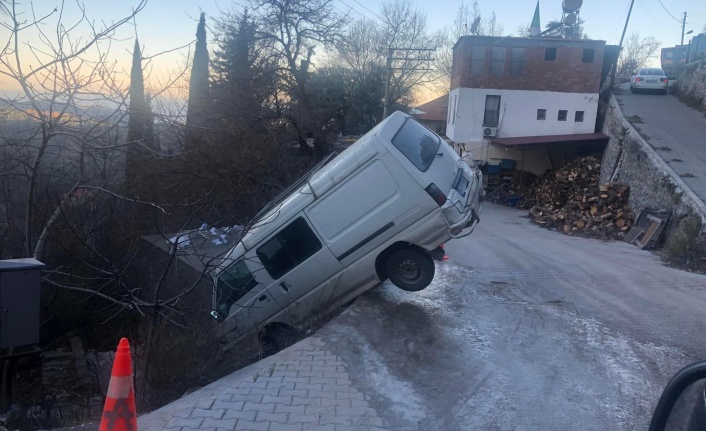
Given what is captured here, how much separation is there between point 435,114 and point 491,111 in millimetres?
26218

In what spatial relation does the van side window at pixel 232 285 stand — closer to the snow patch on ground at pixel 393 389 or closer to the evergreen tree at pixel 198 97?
the evergreen tree at pixel 198 97

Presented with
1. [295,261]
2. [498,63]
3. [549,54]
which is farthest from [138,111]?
[549,54]

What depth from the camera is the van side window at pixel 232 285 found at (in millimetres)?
8141

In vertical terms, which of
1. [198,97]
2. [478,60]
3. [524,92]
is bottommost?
[198,97]

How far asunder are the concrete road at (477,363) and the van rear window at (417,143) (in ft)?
6.16

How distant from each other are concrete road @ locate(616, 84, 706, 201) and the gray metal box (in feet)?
44.4

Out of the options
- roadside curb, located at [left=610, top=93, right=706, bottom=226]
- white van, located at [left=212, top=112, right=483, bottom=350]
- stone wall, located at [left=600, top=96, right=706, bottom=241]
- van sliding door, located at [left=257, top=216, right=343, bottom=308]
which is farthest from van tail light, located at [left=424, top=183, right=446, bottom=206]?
roadside curb, located at [left=610, top=93, right=706, bottom=226]

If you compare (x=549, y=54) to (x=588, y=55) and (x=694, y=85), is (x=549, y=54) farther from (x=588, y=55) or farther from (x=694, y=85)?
(x=694, y=85)

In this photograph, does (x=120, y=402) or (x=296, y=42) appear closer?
(x=120, y=402)

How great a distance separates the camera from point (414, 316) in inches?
278

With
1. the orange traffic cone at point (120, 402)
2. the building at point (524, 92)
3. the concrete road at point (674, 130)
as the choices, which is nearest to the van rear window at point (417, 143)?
the orange traffic cone at point (120, 402)

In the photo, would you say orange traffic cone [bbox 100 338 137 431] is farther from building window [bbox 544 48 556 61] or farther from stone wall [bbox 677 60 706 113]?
building window [bbox 544 48 556 61]

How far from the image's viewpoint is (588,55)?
2931 centimetres

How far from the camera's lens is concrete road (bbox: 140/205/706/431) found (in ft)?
15.0
